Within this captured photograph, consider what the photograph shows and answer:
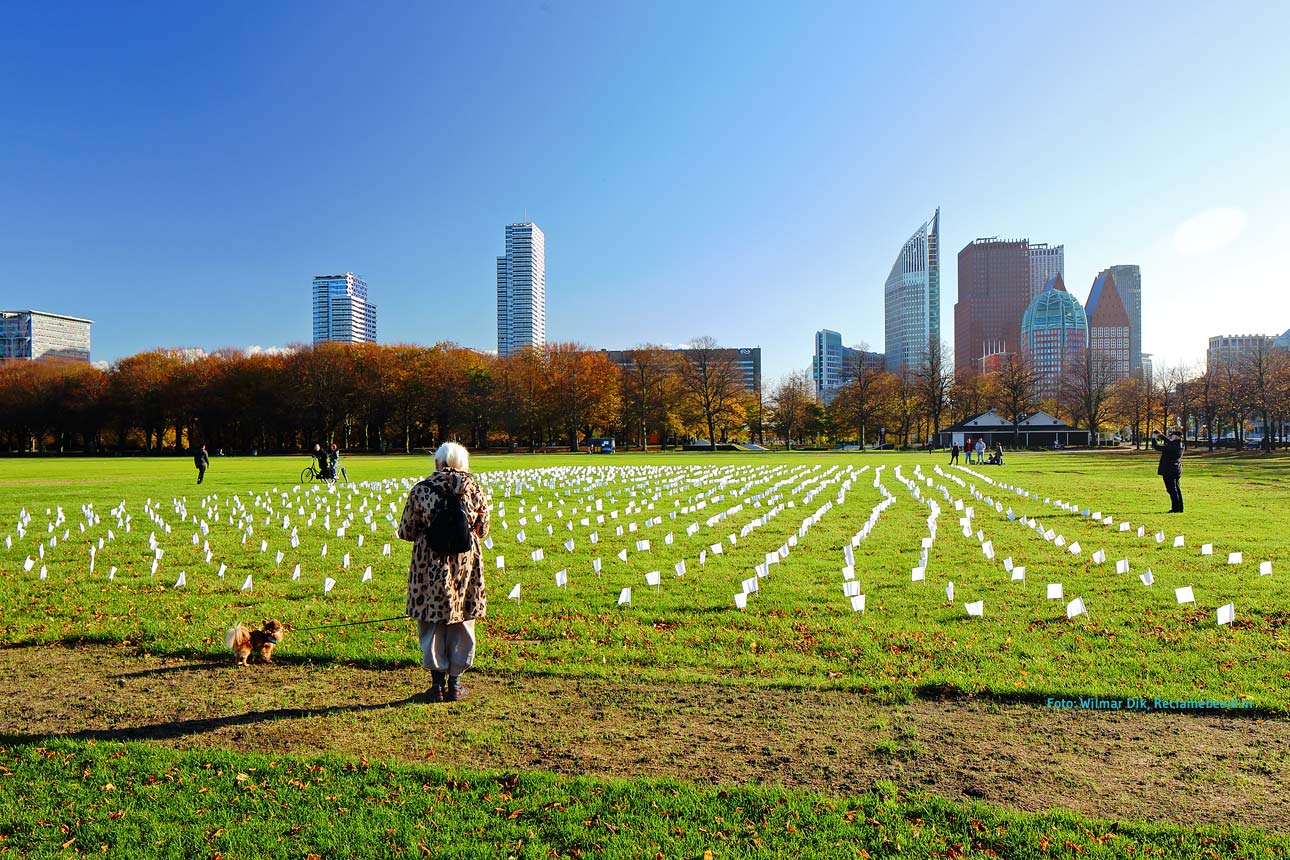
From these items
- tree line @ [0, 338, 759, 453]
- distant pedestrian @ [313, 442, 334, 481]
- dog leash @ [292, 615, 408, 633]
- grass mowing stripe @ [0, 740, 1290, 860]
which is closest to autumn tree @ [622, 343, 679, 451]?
tree line @ [0, 338, 759, 453]

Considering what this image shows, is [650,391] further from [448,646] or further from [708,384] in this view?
[448,646]

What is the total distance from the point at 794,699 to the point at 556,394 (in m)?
77.1

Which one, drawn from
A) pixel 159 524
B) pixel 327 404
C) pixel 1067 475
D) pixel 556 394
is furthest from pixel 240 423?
pixel 1067 475

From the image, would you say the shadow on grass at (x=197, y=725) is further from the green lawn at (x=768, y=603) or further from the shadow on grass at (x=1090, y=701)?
the shadow on grass at (x=1090, y=701)

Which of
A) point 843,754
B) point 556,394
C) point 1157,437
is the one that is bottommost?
point 843,754

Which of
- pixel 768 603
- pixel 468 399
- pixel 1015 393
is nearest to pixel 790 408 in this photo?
pixel 1015 393

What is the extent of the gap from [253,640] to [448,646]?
7.33 ft

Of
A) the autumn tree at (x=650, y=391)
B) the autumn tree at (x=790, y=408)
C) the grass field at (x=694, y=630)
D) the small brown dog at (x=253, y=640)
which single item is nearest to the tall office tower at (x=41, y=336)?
the autumn tree at (x=650, y=391)

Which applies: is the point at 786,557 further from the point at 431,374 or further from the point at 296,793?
the point at 431,374

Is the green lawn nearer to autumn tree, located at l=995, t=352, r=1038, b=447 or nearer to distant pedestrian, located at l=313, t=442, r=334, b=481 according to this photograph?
distant pedestrian, located at l=313, t=442, r=334, b=481

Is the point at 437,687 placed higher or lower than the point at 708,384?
lower

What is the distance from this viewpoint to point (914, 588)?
948 cm

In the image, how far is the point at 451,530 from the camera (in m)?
5.53

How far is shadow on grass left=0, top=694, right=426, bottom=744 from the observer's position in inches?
201
